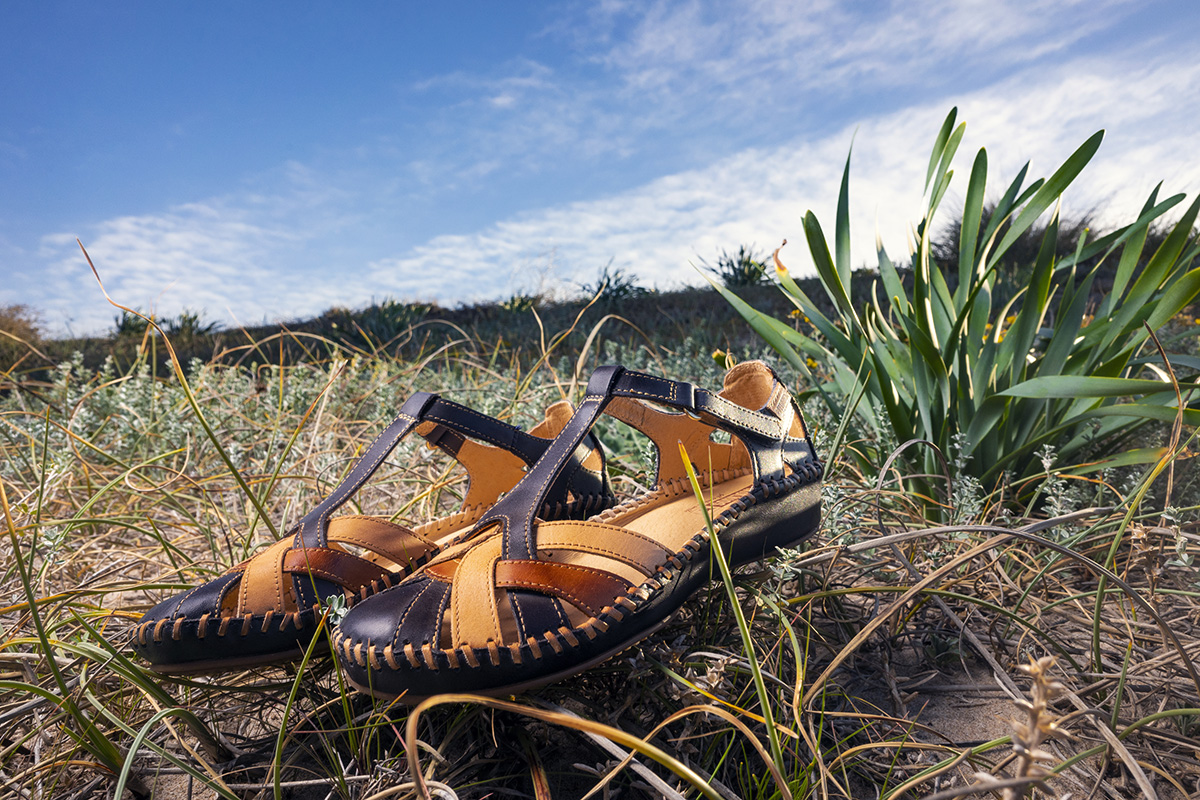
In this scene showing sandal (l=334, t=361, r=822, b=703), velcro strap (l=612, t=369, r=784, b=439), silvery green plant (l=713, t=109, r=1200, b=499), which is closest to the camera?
sandal (l=334, t=361, r=822, b=703)

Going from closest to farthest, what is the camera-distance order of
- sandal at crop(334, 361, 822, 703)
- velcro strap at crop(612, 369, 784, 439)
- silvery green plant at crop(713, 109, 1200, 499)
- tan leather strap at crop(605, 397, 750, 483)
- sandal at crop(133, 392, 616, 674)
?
1. sandal at crop(334, 361, 822, 703)
2. sandal at crop(133, 392, 616, 674)
3. velcro strap at crop(612, 369, 784, 439)
4. tan leather strap at crop(605, 397, 750, 483)
5. silvery green plant at crop(713, 109, 1200, 499)

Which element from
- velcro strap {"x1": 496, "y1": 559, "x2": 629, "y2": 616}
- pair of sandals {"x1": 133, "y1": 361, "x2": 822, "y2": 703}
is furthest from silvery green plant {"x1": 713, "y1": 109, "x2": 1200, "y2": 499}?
velcro strap {"x1": 496, "y1": 559, "x2": 629, "y2": 616}

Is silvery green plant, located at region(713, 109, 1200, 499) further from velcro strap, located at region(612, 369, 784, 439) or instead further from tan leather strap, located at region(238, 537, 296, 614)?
tan leather strap, located at region(238, 537, 296, 614)

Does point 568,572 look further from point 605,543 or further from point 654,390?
point 654,390

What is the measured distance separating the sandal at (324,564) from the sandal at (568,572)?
0.11 meters

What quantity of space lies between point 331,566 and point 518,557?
420mm

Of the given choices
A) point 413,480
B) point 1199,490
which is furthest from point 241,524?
point 1199,490

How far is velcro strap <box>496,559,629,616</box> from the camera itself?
1.04 metres

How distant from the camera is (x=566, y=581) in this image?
1062 millimetres

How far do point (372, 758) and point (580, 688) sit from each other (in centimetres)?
37

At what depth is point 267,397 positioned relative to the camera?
4289 millimetres

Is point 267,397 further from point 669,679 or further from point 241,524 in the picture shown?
point 669,679

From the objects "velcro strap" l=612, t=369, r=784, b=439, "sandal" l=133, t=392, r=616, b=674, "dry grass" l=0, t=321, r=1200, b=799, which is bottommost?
"dry grass" l=0, t=321, r=1200, b=799

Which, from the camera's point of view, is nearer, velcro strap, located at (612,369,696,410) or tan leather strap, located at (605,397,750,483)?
velcro strap, located at (612,369,696,410)
